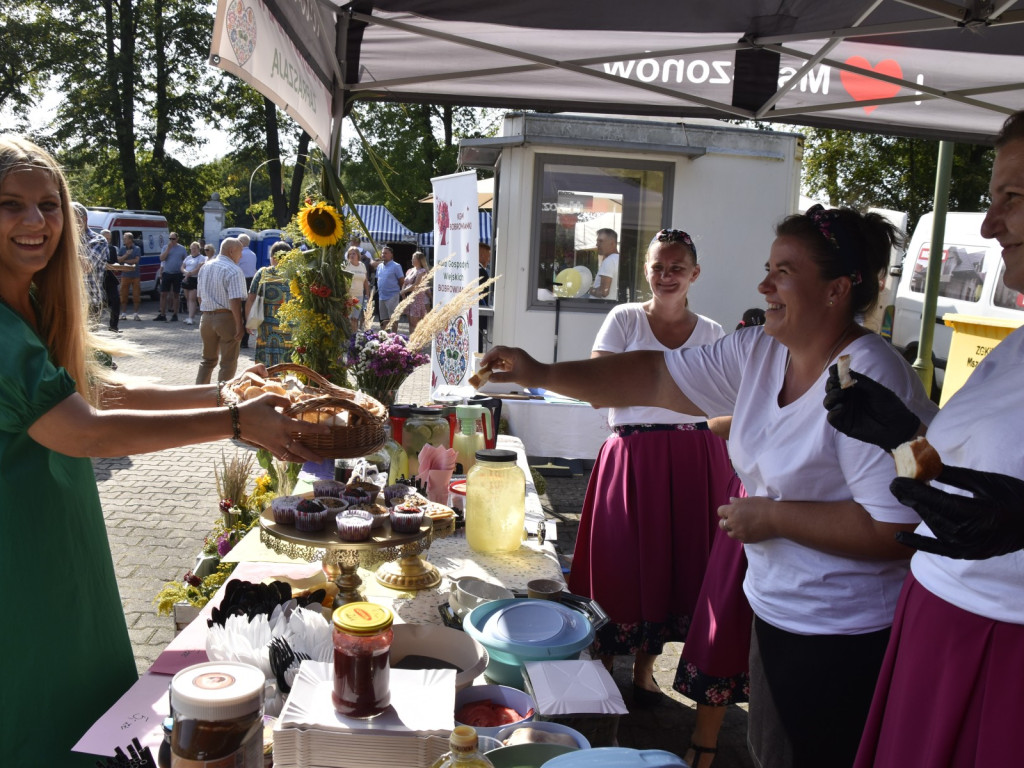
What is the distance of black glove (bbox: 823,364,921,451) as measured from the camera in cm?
159

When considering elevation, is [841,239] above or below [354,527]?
above

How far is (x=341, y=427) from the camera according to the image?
81.0 inches

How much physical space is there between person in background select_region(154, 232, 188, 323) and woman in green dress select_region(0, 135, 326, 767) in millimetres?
18468

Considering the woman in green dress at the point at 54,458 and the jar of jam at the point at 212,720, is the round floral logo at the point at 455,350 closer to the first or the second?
the woman in green dress at the point at 54,458

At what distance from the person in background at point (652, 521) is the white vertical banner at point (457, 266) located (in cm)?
376

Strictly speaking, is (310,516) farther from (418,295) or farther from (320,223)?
(418,295)

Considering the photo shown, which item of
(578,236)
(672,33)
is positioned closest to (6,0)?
(578,236)

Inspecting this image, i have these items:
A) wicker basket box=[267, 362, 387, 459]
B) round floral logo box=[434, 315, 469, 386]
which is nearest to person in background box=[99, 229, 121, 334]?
round floral logo box=[434, 315, 469, 386]

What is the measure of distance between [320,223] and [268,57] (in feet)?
4.74

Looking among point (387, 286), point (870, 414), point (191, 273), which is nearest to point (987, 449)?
point (870, 414)

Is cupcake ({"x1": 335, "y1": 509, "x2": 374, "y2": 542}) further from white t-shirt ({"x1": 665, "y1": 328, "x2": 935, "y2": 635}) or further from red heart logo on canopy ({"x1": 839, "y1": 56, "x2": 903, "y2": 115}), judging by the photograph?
red heart logo on canopy ({"x1": 839, "y1": 56, "x2": 903, "y2": 115})

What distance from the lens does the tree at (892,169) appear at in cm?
1686

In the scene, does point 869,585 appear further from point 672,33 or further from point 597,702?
point 672,33

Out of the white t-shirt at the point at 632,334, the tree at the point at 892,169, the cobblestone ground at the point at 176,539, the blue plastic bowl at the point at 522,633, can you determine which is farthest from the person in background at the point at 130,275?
the blue plastic bowl at the point at 522,633
